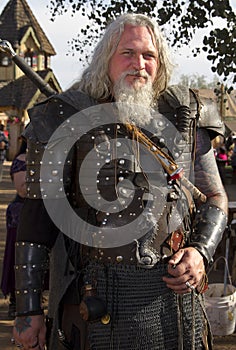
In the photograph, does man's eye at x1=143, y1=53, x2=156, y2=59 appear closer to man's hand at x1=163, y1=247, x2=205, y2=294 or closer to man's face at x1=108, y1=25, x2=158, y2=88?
man's face at x1=108, y1=25, x2=158, y2=88

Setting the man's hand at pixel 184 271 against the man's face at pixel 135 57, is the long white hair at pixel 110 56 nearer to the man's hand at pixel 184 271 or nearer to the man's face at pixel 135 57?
the man's face at pixel 135 57

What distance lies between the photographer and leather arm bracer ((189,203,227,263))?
80.7 inches

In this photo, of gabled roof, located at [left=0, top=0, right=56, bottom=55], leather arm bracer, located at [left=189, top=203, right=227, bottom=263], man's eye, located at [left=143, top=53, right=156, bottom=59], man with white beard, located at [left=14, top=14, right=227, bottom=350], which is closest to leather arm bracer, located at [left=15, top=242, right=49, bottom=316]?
man with white beard, located at [left=14, top=14, right=227, bottom=350]

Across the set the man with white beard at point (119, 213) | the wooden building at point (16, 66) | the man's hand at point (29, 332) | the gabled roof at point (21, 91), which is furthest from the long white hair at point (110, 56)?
the gabled roof at point (21, 91)

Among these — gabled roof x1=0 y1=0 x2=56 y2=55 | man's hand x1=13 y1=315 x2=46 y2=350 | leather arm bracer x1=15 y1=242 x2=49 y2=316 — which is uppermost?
gabled roof x1=0 y1=0 x2=56 y2=55

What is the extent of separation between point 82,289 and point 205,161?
0.71 meters

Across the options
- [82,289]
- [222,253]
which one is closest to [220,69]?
[222,253]

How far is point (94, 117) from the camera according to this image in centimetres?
210

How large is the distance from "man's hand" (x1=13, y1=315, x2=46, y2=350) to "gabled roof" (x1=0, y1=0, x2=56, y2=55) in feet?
77.2

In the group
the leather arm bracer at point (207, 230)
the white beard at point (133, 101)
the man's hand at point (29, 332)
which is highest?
the white beard at point (133, 101)

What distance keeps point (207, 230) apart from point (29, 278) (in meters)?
0.68

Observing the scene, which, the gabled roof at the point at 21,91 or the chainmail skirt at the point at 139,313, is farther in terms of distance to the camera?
the gabled roof at the point at 21,91

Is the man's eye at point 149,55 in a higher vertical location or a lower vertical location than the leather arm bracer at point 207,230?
higher

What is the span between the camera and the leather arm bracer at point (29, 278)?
6.67 feet
